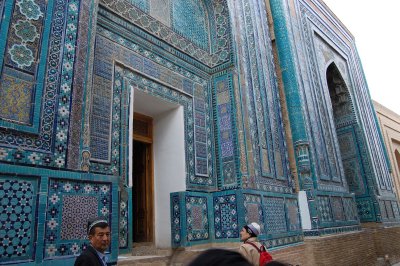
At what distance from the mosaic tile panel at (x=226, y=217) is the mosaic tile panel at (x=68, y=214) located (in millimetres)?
2401

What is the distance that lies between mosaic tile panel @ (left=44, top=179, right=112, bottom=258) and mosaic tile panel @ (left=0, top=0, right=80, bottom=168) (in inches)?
10.2

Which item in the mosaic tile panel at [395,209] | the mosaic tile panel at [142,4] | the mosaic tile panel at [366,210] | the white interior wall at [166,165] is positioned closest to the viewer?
the white interior wall at [166,165]

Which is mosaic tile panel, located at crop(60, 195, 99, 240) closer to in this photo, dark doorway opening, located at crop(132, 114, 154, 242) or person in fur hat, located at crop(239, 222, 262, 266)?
person in fur hat, located at crop(239, 222, 262, 266)

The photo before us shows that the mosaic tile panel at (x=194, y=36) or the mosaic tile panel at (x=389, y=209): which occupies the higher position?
the mosaic tile panel at (x=194, y=36)

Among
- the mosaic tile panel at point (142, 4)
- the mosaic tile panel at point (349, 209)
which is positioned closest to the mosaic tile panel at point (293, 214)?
the mosaic tile panel at point (349, 209)

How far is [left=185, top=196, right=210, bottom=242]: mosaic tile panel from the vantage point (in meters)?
4.94

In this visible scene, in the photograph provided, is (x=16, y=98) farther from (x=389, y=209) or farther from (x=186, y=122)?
(x=389, y=209)

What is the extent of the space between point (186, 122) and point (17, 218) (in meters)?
3.23

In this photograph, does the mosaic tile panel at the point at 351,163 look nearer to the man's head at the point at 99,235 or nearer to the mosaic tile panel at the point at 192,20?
the mosaic tile panel at the point at 192,20

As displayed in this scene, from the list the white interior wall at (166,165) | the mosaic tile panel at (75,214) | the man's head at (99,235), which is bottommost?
the man's head at (99,235)

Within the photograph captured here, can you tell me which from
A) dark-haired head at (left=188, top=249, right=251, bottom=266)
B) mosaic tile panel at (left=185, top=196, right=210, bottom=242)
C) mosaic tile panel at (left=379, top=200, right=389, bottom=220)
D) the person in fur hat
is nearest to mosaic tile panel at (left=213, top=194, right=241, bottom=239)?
mosaic tile panel at (left=185, top=196, right=210, bottom=242)

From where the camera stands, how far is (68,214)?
9.85ft

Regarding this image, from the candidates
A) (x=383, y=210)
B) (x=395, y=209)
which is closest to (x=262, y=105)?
(x=383, y=210)

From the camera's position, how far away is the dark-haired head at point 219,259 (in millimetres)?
708
